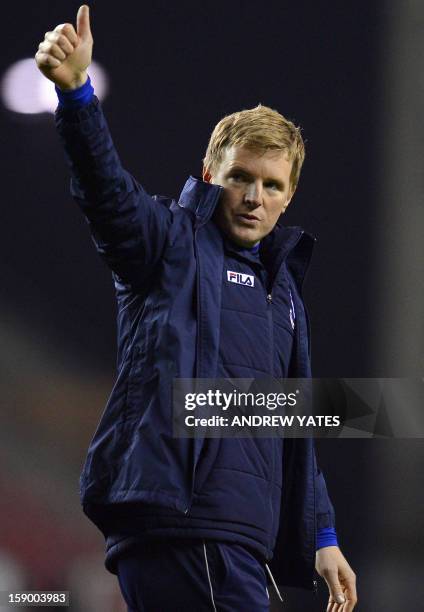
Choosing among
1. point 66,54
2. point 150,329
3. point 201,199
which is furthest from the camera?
point 201,199

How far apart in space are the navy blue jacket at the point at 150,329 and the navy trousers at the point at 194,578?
6cm

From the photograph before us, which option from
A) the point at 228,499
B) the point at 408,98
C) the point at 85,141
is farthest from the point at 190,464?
the point at 408,98

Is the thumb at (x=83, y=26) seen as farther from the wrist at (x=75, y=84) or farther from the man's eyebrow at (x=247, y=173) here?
the man's eyebrow at (x=247, y=173)

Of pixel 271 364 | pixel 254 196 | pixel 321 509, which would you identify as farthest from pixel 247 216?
pixel 321 509

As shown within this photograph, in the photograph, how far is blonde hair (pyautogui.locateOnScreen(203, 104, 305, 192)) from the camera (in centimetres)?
138

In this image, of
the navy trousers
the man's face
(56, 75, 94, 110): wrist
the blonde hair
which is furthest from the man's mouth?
the navy trousers

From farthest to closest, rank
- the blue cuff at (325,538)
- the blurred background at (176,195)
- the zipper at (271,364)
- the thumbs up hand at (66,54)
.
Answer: the blurred background at (176,195), the blue cuff at (325,538), the zipper at (271,364), the thumbs up hand at (66,54)

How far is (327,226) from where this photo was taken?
9.18 feet

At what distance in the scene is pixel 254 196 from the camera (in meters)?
1.34

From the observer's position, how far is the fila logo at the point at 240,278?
4.19 feet

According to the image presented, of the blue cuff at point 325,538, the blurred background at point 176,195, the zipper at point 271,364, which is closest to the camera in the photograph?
the zipper at point 271,364

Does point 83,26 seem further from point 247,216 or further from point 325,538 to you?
point 325,538

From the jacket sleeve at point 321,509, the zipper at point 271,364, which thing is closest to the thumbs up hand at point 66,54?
the zipper at point 271,364

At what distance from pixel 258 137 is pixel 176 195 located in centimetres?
149
